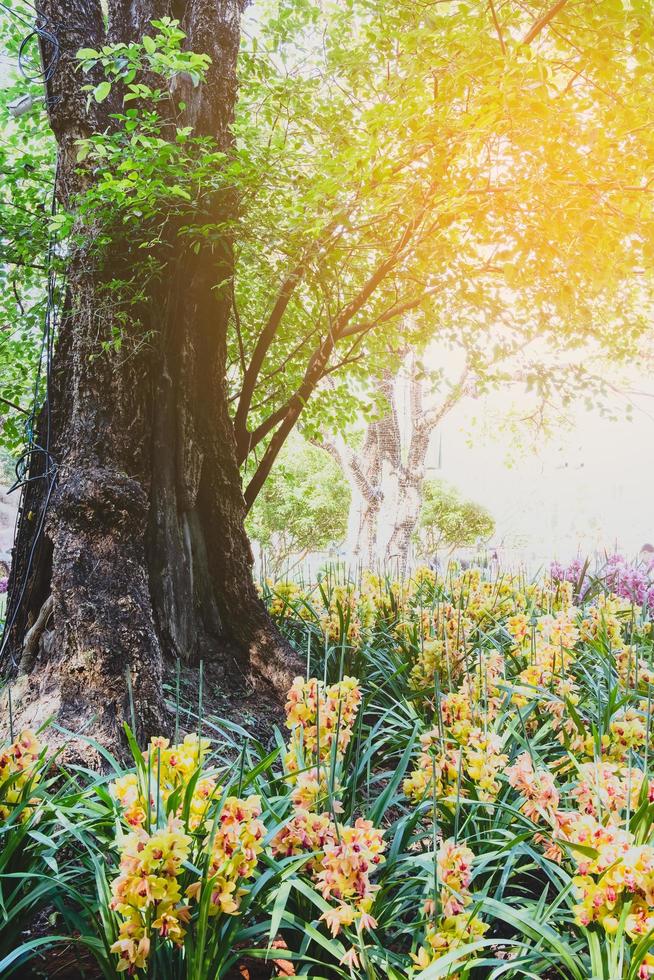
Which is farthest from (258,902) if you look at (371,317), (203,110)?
(371,317)

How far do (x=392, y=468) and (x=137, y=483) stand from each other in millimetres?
11307

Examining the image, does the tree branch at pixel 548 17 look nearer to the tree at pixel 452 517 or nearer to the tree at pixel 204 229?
the tree at pixel 204 229

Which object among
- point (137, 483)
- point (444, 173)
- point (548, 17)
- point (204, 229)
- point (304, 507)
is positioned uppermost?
point (548, 17)

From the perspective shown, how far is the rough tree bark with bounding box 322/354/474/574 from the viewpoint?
14.1m

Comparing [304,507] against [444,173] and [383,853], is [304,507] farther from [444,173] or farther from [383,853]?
[383,853]

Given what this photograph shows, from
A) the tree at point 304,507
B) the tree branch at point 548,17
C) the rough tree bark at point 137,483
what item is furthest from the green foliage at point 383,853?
the tree at point 304,507

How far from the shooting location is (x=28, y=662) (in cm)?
325

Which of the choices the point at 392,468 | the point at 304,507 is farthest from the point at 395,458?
the point at 304,507

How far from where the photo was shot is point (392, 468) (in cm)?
1425

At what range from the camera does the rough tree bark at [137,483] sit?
9.33 feet

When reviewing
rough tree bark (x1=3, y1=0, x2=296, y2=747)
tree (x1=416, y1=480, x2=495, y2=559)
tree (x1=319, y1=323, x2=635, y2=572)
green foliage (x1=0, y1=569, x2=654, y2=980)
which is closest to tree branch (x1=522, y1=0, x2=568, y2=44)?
rough tree bark (x1=3, y1=0, x2=296, y2=747)

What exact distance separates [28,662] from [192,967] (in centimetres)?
217

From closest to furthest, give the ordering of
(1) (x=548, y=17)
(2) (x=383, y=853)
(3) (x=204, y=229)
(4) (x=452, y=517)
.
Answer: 1. (2) (x=383, y=853)
2. (1) (x=548, y=17)
3. (3) (x=204, y=229)
4. (4) (x=452, y=517)

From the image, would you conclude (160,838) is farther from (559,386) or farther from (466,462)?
(466,462)
